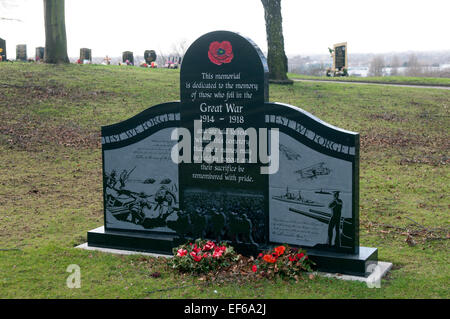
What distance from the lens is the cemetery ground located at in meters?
6.39

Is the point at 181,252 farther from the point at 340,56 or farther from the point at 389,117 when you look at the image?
the point at 340,56

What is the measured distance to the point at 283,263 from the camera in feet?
21.5

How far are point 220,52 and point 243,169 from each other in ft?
5.22

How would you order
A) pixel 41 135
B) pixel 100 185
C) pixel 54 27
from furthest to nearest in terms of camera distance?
pixel 54 27 → pixel 41 135 → pixel 100 185

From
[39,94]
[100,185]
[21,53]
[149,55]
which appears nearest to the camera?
[100,185]

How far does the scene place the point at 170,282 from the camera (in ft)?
21.4

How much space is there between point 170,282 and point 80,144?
10580 millimetres

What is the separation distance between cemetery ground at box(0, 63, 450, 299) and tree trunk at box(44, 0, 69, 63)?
40.9 inches

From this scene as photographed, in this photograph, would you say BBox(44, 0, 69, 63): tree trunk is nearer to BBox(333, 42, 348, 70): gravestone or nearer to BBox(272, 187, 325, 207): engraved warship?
BBox(333, 42, 348, 70): gravestone

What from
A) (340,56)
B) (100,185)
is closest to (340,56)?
→ (340,56)

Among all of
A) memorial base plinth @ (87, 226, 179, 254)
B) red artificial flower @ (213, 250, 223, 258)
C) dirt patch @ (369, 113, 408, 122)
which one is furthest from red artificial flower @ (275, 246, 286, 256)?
dirt patch @ (369, 113, 408, 122)

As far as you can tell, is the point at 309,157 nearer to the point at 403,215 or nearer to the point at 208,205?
the point at 208,205
